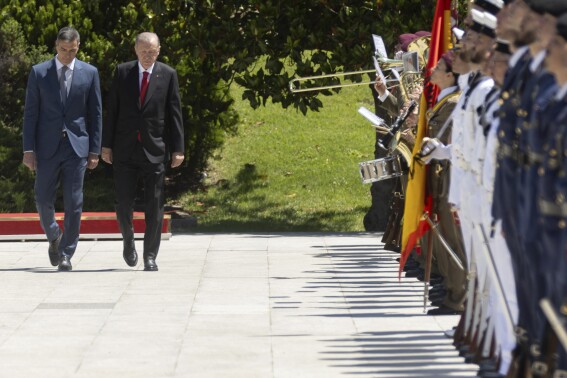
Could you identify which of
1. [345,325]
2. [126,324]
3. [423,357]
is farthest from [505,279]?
[126,324]

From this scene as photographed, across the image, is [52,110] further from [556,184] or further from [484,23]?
[556,184]

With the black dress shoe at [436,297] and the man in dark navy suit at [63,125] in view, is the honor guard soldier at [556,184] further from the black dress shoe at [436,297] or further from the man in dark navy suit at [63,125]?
the man in dark navy suit at [63,125]

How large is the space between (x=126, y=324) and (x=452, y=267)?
2.24 meters

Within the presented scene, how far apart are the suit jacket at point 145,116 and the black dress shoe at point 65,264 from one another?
0.99 m

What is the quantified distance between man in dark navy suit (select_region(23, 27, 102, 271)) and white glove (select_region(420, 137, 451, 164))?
4.19 metres

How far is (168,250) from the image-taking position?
1494 cm

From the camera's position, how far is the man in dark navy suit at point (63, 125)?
1268 cm

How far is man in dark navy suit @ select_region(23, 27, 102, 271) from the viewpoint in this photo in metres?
12.7

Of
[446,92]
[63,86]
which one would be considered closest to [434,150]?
[446,92]

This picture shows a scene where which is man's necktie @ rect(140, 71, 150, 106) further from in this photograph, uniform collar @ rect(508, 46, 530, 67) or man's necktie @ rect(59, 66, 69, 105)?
uniform collar @ rect(508, 46, 530, 67)

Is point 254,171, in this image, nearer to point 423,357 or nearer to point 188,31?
point 188,31

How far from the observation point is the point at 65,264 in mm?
12922

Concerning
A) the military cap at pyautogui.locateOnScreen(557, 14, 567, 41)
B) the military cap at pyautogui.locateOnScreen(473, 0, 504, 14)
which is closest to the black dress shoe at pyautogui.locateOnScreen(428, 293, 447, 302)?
the military cap at pyautogui.locateOnScreen(473, 0, 504, 14)

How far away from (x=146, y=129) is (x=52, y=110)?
83 cm
